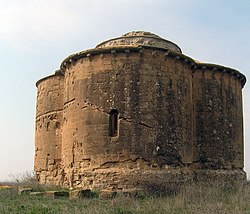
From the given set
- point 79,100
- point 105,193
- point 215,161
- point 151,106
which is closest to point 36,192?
point 105,193

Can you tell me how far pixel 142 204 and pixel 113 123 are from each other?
3.33 metres

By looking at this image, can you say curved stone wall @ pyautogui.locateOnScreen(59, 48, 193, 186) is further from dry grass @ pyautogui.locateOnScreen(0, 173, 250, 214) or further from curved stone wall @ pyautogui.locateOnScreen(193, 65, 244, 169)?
dry grass @ pyautogui.locateOnScreen(0, 173, 250, 214)

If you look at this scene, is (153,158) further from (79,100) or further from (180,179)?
(79,100)

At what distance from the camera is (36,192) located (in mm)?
12391

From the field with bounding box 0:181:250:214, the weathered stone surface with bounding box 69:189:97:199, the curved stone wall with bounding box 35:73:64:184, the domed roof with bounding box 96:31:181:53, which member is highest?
the domed roof with bounding box 96:31:181:53

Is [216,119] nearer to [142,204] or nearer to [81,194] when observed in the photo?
[142,204]

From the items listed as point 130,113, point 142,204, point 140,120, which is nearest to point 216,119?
point 140,120

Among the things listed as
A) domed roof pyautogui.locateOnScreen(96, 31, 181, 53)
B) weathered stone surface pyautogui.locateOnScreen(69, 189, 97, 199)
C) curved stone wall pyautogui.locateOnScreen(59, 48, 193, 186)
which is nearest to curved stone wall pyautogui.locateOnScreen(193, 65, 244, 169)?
curved stone wall pyautogui.locateOnScreen(59, 48, 193, 186)

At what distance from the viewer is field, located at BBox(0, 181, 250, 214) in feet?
29.5

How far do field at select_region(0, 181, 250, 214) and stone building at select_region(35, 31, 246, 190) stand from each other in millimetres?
1221

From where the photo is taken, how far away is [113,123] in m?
12.8

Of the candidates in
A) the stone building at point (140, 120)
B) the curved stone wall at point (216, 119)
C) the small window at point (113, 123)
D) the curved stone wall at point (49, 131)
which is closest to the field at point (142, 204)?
the stone building at point (140, 120)

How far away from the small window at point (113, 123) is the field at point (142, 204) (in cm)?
219

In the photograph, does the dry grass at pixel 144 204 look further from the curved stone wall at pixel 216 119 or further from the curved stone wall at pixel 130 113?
the curved stone wall at pixel 216 119
